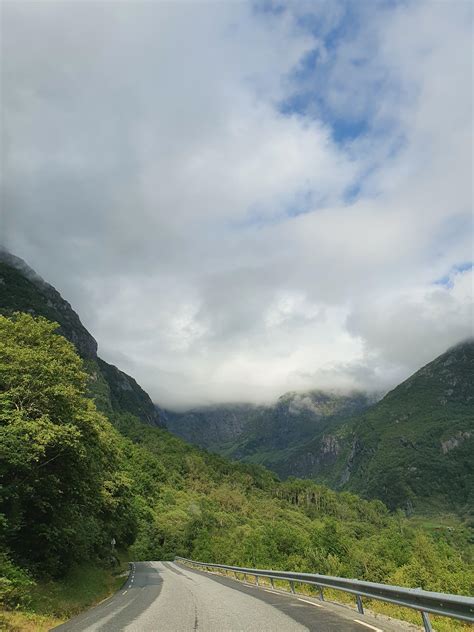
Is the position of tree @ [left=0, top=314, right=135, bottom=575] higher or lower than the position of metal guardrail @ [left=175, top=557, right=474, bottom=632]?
higher

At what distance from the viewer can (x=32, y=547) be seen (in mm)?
23094

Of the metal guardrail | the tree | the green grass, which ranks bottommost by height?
the green grass

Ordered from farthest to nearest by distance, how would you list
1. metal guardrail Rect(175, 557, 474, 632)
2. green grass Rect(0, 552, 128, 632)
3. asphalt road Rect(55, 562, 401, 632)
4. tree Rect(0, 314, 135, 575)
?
1. tree Rect(0, 314, 135, 575)
2. green grass Rect(0, 552, 128, 632)
3. asphalt road Rect(55, 562, 401, 632)
4. metal guardrail Rect(175, 557, 474, 632)

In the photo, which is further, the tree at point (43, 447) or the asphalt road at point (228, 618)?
the tree at point (43, 447)

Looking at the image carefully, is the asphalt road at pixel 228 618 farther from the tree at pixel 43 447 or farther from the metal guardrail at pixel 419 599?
the tree at pixel 43 447

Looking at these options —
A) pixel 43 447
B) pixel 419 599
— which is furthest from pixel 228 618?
pixel 43 447

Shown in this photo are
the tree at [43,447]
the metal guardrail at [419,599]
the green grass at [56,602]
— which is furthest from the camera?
the tree at [43,447]

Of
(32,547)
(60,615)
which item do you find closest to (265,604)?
(60,615)

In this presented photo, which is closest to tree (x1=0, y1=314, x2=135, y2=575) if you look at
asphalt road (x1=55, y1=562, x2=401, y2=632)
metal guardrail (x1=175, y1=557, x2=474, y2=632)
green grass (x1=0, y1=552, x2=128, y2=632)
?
green grass (x1=0, y1=552, x2=128, y2=632)

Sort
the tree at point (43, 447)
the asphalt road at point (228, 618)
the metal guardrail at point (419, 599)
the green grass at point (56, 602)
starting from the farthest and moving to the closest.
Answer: the tree at point (43, 447) < the green grass at point (56, 602) < the asphalt road at point (228, 618) < the metal guardrail at point (419, 599)

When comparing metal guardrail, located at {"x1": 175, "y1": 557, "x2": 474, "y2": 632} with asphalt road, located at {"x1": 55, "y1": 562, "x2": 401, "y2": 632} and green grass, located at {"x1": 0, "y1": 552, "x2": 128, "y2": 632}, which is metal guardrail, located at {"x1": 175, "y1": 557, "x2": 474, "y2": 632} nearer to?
asphalt road, located at {"x1": 55, "y1": 562, "x2": 401, "y2": 632}

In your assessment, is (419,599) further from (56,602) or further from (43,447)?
(56,602)

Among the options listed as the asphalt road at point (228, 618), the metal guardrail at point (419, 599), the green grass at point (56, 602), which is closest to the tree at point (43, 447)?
the green grass at point (56, 602)

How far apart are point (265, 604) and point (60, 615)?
7585mm
